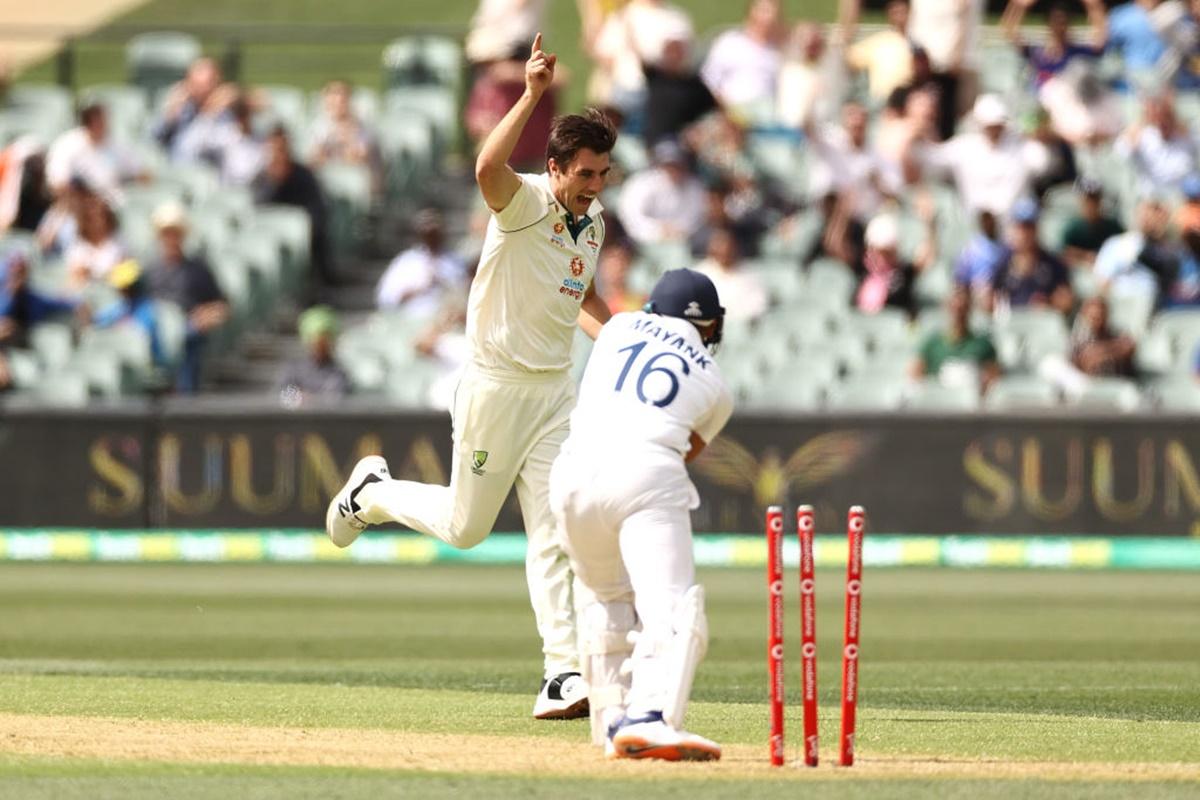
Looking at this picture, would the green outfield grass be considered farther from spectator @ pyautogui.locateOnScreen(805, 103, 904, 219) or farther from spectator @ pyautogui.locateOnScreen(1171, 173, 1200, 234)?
spectator @ pyautogui.locateOnScreen(805, 103, 904, 219)

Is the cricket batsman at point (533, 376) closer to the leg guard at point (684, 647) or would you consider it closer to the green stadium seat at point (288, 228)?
the leg guard at point (684, 647)

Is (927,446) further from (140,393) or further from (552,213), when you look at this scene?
(552,213)

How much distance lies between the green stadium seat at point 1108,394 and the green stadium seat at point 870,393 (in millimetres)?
1208

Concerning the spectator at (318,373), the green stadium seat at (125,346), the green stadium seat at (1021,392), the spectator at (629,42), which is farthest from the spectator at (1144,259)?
the green stadium seat at (125,346)

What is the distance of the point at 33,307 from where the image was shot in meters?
17.9

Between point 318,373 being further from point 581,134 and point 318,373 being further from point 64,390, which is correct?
point 581,134

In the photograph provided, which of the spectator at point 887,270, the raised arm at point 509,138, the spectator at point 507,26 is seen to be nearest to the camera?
the raised arm at point 509,138

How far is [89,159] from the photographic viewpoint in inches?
755

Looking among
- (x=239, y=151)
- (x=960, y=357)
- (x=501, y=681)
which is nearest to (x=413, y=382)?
(x=239, y=151)

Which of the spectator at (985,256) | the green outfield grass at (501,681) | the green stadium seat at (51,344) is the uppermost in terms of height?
the spectator at (985,256)

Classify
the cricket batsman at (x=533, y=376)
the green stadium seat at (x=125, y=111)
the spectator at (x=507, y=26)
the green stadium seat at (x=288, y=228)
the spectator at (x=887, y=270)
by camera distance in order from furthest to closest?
the green stadium seat at (x=125, y=111)
the spectator at (x=507, y=26)
the green stadium seat at (x=288, y=228)
the spectator at (x=887, y=270)
the cricket batsman at (x=533, y=376)

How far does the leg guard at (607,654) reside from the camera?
689 centimetres

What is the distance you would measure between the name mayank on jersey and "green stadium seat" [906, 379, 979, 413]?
9.69 m

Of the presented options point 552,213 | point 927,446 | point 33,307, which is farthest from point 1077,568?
point 552,213
